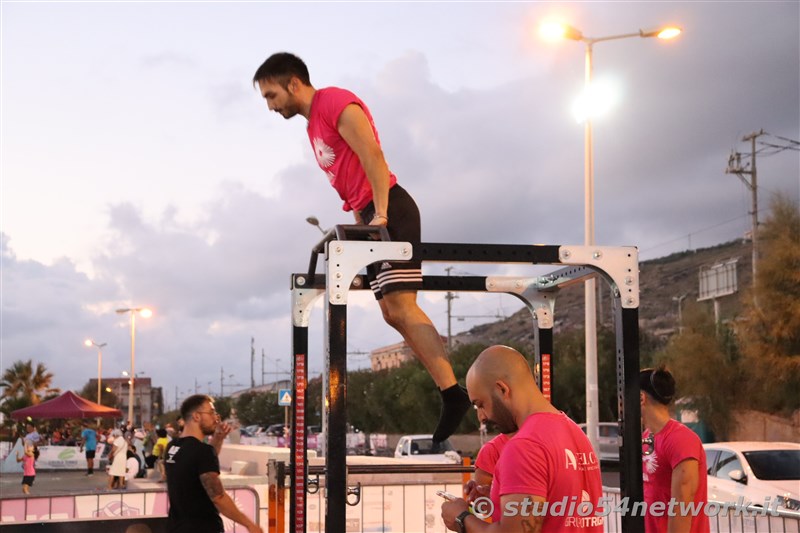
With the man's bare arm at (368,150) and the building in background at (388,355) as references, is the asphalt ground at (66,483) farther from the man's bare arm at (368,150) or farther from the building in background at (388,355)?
the building in background at (388,355)

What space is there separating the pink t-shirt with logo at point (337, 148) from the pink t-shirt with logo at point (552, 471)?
182cm

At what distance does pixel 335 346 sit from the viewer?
12.6 ft

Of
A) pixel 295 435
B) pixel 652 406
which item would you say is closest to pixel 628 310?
pixel 652 406

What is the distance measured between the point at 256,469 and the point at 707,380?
18684mm

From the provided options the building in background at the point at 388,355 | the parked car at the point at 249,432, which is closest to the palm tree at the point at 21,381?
the parked car at the point at 249,432

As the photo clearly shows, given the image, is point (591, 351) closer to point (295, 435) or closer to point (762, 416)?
point (295, 435)

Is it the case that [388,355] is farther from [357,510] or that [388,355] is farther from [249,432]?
[357,510]

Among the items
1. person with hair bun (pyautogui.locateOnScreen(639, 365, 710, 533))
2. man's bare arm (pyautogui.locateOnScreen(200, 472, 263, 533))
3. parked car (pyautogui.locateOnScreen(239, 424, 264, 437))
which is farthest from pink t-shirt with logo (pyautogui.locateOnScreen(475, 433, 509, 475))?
parked car (pyautogui.locateOnScreen(239, 424, 264, 437))

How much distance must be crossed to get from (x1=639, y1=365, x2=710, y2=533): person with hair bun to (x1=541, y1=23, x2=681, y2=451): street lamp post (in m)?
10.3

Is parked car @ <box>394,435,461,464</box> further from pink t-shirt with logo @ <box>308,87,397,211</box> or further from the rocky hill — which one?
the rocky hill

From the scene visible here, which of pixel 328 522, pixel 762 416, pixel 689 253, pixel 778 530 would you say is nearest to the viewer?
pixel 328 522

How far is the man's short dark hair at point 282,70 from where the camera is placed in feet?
15.0

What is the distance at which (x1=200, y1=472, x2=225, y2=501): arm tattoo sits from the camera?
608 centimetres

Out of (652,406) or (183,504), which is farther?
(183,504)
